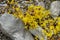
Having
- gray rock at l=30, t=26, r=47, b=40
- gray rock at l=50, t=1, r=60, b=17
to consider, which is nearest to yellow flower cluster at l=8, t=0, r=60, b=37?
gray rock at l=30, t=26, r=47, b=40

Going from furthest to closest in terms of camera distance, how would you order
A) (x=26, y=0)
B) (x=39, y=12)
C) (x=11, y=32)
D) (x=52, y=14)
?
(x=26, y=0) → (x=52, y=14) → (x=39, y=12) → (x=11, y=32)

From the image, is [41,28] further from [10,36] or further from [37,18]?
[10,36]

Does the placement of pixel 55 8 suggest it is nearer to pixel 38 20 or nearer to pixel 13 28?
pixel 38 20

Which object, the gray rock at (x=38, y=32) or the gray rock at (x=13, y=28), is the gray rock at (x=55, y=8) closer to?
the gray rock at (x=38, y=32)

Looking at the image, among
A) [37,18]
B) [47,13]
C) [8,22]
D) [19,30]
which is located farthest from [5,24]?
[47,13]

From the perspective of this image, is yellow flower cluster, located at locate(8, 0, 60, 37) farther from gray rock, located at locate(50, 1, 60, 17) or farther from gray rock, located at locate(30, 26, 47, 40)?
gray rock, located at locate(50, 1, 60, 17)

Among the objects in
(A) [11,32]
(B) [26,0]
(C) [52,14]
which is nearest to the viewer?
(A) [11,32]

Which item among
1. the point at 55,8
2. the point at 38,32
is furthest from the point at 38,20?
the point at 55,8
